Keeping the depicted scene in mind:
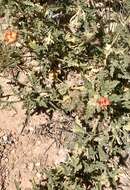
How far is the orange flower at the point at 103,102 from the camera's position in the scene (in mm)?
3352

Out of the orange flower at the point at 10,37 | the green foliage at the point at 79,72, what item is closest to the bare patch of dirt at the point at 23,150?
the green foliage at the point at 79,72

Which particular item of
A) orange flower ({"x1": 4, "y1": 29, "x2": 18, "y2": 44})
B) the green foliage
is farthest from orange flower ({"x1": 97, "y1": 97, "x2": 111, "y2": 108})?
orange flower ({"x1": 4, "y1": 29, "x2": 18, "y2": 44})

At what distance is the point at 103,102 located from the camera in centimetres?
335

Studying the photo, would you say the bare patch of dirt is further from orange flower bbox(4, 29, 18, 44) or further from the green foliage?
orange flower bbox(4, 29, 18, 44)

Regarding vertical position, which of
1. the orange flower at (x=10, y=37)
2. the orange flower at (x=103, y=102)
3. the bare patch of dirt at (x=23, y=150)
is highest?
the orange flower at (x=10, y=37)

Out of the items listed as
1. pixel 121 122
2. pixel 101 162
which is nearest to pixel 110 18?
pixel 121 122

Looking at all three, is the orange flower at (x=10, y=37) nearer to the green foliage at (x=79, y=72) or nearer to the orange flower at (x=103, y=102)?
the green foliage at (x=79, y=72)

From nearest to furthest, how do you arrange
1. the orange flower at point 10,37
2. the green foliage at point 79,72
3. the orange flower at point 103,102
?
the orange flower at point 103,102, the green foliage at point 79,72, the orange flower at point 10,37

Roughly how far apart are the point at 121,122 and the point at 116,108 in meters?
0.16

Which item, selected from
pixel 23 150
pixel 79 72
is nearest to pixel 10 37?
pixel 79 72

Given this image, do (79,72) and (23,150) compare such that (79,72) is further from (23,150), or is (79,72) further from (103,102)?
(23,150)

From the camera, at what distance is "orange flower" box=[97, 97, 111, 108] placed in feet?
11.0

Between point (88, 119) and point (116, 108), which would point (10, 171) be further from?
point (116, 108)

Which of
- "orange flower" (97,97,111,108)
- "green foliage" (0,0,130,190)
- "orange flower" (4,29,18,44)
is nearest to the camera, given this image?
"orange flower" (97,97,111,108)
